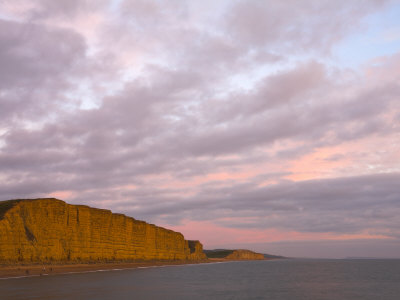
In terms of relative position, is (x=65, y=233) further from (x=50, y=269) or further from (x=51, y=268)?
(x=51, y=268)

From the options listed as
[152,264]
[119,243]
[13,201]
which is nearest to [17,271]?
[13,201]

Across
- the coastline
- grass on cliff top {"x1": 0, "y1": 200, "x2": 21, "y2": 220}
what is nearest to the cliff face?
grass on cliff top {"x1": 0, "y1": 200, "x2": 21, "y2": 220}

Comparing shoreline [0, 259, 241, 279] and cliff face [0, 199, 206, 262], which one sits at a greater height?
cliff face [0, 199, 206, 262]

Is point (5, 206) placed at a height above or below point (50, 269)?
above

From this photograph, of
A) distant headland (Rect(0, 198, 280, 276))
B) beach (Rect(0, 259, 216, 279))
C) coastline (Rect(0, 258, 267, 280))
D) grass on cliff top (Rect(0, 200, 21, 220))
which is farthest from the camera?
grass on cliff top (Rect(0, 200, 21, 220))

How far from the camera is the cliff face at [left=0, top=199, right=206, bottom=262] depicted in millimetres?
67750

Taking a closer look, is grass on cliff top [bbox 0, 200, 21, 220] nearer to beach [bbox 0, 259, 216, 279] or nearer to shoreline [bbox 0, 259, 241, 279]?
beach [bbox 0, 259, 216, 279]

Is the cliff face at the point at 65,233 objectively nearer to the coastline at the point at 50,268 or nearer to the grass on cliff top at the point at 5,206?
the grass on cliff top at the point at 5,206

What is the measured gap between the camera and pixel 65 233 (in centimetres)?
8231

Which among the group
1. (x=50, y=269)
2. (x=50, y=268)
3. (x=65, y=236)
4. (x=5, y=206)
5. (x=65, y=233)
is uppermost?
(x=5, y=206)

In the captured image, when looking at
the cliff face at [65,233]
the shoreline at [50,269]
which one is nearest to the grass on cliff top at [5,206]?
the cliff face at [65,233]

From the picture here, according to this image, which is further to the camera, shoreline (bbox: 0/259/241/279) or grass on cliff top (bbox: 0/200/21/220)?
grass on cliff top (bbox: 0/200/21/220)

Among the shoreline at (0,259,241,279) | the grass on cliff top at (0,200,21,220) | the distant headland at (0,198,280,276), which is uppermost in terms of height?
the grass on cliff top at (0,200,21,220)

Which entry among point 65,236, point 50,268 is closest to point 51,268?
point 50,268
